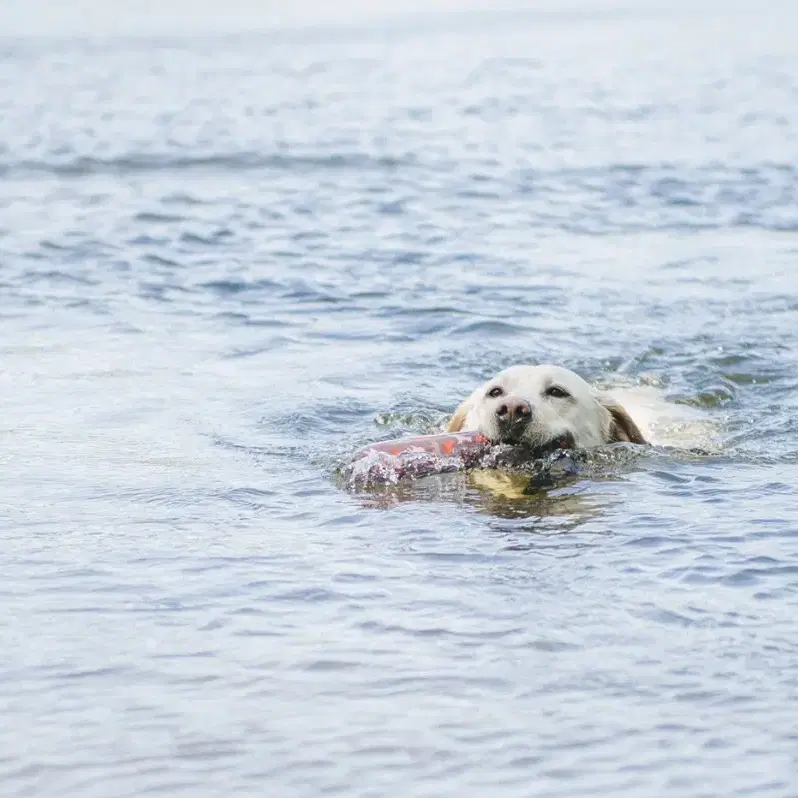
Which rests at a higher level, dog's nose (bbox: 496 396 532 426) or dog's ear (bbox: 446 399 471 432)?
dog's nose (bbox: 496 396 532 426)

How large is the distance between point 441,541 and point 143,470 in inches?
74.6

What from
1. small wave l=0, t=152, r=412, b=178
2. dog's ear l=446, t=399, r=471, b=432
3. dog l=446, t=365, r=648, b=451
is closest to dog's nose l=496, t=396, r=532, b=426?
dog l=446, t=365, r=648, b=451

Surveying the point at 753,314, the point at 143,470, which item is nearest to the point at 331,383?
the point at 143,470

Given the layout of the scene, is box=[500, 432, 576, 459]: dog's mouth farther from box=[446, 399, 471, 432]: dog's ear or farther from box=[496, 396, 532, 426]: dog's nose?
box=[446, 399, 471, 432]: dog's ear

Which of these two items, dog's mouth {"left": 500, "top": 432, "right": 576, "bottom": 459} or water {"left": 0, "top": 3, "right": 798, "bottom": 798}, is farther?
dog's mouth {"left": 500, "top": 432, "right": 576, "bottom": 459}

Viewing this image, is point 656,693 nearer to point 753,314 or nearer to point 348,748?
point 348,748

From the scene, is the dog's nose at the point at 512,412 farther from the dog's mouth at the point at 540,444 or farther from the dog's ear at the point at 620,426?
the dog's ear at the point at 620,426

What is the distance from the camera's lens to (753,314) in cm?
1184

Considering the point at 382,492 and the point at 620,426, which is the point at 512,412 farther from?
the point at 620,426

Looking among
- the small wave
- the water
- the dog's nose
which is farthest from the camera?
the small wave

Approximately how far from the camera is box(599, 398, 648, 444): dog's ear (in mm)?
8320

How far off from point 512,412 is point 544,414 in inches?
10.9

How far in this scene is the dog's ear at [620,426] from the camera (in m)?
8.32

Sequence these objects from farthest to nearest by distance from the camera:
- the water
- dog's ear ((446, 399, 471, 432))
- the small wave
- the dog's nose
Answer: the small wave
dog's ear ((446, 399, 471, 432))
the dog's nose
the water
